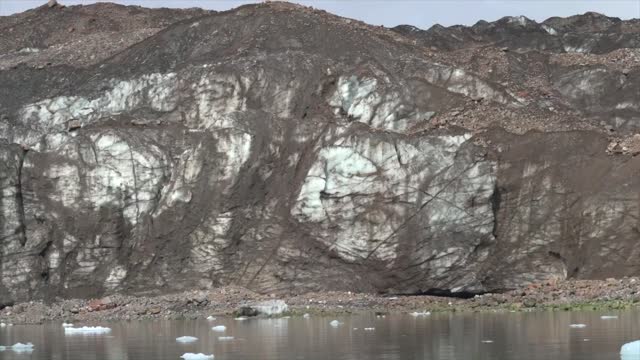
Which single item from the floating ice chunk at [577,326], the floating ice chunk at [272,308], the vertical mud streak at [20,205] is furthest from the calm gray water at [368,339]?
the vertical mud streak at [20,205]

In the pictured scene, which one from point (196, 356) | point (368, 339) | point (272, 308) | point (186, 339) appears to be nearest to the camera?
point (196, 356)

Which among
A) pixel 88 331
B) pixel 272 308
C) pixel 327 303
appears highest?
pixel 327 303

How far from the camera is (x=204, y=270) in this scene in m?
55.0

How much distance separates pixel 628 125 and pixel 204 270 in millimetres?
29176

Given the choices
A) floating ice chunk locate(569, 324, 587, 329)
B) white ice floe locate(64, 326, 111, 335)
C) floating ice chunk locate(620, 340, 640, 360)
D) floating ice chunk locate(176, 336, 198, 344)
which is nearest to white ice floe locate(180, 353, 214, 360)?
floating ice chunk locate(176, 336, 198, 344)

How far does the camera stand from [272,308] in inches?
1768

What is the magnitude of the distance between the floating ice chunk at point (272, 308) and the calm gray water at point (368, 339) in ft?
8.85

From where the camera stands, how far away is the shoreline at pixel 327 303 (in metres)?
44.1

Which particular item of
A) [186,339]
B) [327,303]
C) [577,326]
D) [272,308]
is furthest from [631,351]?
[327,303]

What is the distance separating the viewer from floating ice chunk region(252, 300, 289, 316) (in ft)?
147

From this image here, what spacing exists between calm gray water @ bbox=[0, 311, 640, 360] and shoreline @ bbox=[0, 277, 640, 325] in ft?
10.9

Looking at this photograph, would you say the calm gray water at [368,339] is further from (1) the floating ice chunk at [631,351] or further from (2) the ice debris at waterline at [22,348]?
(2) the ice debris at waterline at [22,348]

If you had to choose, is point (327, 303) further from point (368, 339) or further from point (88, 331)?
point (368, 339)

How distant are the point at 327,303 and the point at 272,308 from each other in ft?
12.6
